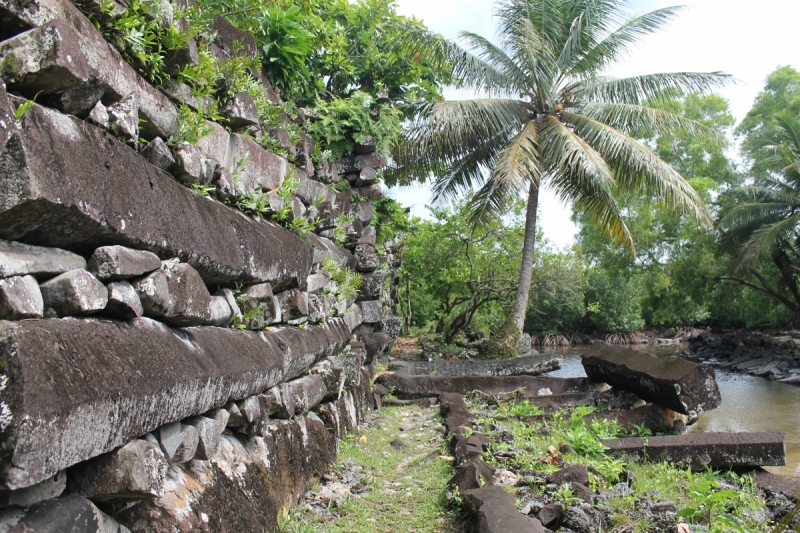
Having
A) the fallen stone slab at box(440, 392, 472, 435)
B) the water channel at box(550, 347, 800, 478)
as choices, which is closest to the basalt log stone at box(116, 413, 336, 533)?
the fallen stone slab at box(440, 392, 472, 435)

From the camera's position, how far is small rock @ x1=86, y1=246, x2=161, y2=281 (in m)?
1.97

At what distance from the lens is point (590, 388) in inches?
391

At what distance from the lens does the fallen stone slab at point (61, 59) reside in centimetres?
182

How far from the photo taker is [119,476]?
6.11ft

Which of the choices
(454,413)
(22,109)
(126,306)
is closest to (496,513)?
(126,306)

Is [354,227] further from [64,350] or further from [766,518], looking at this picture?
[64,350]

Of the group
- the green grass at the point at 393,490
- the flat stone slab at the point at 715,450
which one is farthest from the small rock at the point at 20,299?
the flat stone slab at the point at 715,450

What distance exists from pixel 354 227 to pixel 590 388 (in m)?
4.77

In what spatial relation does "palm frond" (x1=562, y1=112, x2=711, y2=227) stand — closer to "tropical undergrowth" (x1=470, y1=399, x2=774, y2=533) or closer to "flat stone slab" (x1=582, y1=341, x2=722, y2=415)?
"flat stone slab" (x1=582, y1=341, x2=722, y2=415)

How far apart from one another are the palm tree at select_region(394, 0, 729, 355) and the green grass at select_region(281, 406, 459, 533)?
7858 mm

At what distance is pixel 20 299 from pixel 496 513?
249 centimetres

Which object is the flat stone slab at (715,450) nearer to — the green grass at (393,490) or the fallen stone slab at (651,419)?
the fallen stone slab at (651,419)

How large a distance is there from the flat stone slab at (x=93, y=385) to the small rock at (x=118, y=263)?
0.16m

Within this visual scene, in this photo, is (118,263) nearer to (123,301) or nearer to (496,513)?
(123,301)
